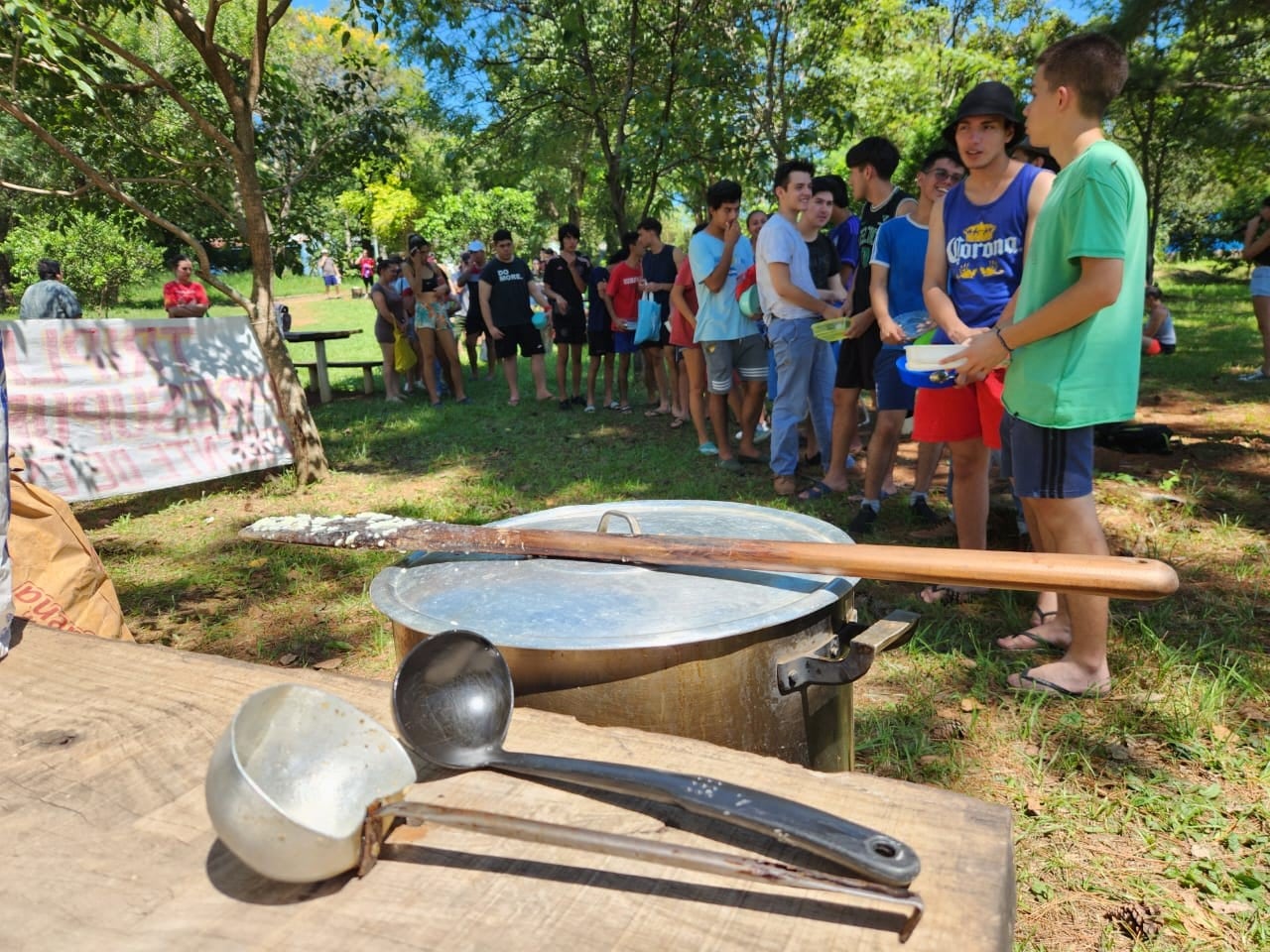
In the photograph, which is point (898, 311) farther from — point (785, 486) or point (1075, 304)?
point (1075, 304)

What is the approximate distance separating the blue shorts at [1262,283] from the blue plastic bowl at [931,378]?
6.05m

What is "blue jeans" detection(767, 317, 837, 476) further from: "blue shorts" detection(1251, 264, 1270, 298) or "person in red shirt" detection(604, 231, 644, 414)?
"blue shorts" detection(1251, 264, 1270, 298)

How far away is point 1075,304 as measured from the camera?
7.40ft

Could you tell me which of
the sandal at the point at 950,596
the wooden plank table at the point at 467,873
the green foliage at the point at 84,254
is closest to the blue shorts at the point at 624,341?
the sandal at the point at 950,596

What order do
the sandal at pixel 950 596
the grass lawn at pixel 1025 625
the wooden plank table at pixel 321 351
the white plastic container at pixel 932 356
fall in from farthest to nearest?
the wooden plank table at pixel 321 351
the sandal at pixel 950 596
the white plastic container at pixel 932 356
the grass lawn at pixel 1025 625

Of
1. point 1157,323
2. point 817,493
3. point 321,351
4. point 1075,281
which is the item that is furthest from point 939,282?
point 321,351

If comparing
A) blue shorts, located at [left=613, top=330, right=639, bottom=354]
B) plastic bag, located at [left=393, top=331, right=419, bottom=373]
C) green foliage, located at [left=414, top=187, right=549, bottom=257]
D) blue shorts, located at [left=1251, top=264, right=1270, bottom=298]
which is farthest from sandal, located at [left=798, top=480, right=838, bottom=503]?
green foliage, located at [left=414, top=187, right=549, bottom=257]

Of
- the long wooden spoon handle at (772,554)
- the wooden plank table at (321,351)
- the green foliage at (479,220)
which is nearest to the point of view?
the long wooden spoon handle at (772,554)

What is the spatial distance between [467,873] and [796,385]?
4483mm

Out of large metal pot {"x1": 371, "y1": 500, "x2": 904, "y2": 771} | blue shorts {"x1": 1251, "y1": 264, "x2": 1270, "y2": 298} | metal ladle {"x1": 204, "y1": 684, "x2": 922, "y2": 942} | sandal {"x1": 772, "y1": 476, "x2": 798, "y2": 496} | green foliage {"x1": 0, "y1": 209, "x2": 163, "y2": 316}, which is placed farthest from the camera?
green foliage {"x1": 0, "y1": 209, "x2": 163, "y2": 316}

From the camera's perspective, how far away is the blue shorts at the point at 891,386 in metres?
4.29

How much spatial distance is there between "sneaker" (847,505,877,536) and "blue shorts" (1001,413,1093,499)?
184 centimetres

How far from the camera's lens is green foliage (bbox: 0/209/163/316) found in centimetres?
2291

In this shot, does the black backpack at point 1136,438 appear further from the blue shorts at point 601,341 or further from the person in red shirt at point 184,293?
the person in red shirt at point 184,293
